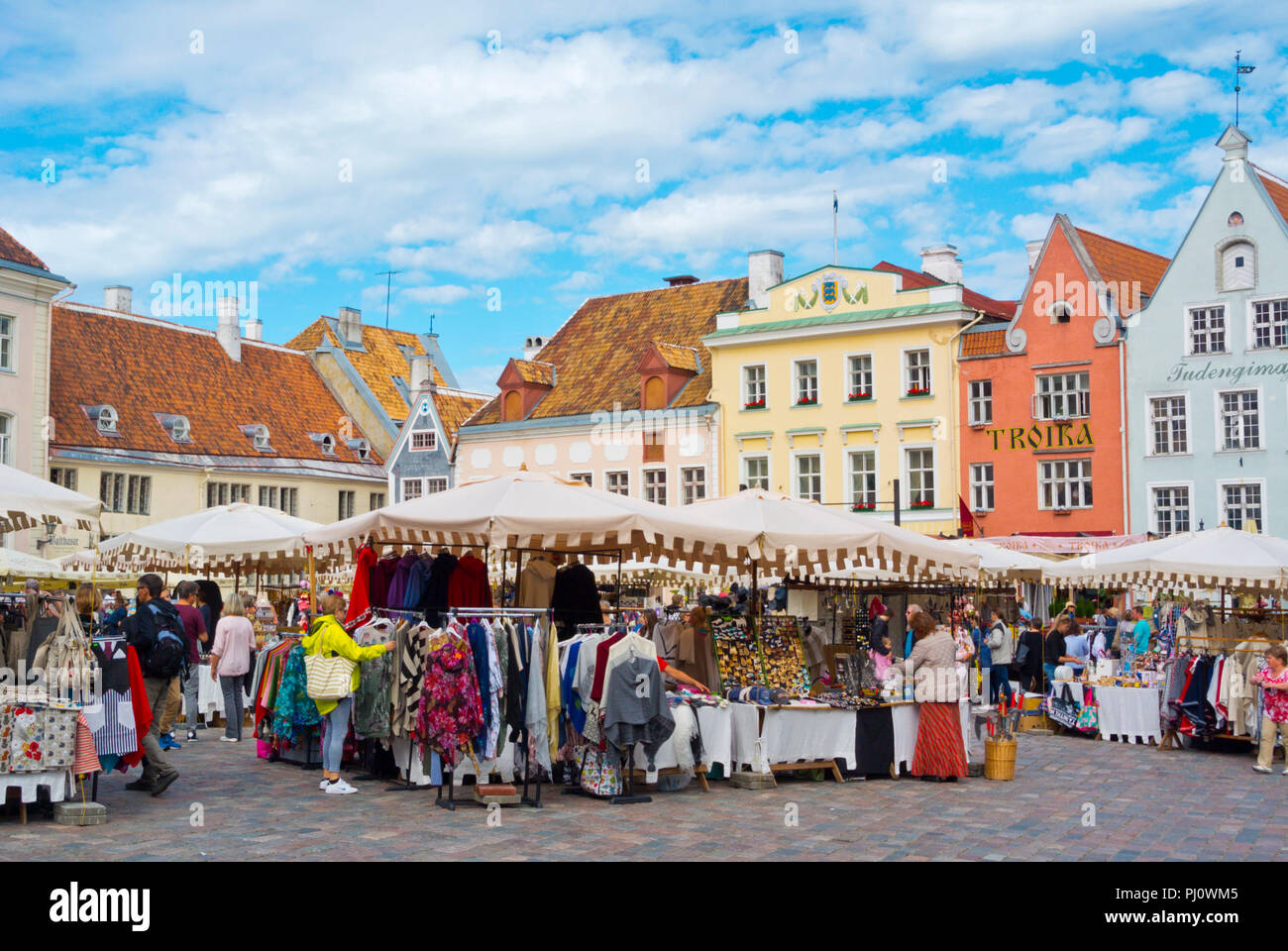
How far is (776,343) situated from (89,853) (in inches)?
1301

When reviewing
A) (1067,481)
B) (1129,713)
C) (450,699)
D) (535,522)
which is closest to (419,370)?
(1067,481)

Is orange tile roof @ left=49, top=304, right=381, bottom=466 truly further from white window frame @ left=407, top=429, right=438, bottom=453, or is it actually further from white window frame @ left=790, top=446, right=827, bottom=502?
white window frame @ left=790, top=446, right=827, bottom=502

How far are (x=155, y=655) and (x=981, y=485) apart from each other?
28.9 m

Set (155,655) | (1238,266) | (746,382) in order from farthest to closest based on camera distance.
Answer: (746,382) < (1238,266) < (155,655)

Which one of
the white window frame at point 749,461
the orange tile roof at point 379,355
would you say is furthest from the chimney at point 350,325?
the white window frame at point 749,461

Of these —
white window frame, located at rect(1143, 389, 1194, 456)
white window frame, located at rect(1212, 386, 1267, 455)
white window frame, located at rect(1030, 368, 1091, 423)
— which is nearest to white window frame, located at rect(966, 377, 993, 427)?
white window frame, located at rect(1030, 368, 1091, 423)

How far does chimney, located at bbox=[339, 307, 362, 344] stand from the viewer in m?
54.8

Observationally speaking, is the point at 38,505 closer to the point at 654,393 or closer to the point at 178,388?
the point at 654,393

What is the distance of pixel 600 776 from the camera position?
38.6 ft

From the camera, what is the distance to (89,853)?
29.2 ft

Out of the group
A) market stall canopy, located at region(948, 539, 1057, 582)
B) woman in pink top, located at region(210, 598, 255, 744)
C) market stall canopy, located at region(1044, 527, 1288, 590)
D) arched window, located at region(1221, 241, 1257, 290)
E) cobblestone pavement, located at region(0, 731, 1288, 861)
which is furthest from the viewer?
arched window, located at region(1221, 241, 1257, 290)

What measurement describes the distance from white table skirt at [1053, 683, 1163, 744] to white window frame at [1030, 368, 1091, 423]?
1860cm

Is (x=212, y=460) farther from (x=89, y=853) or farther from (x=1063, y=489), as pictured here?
(x=89, y=853)

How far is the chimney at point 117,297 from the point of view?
4888cm
